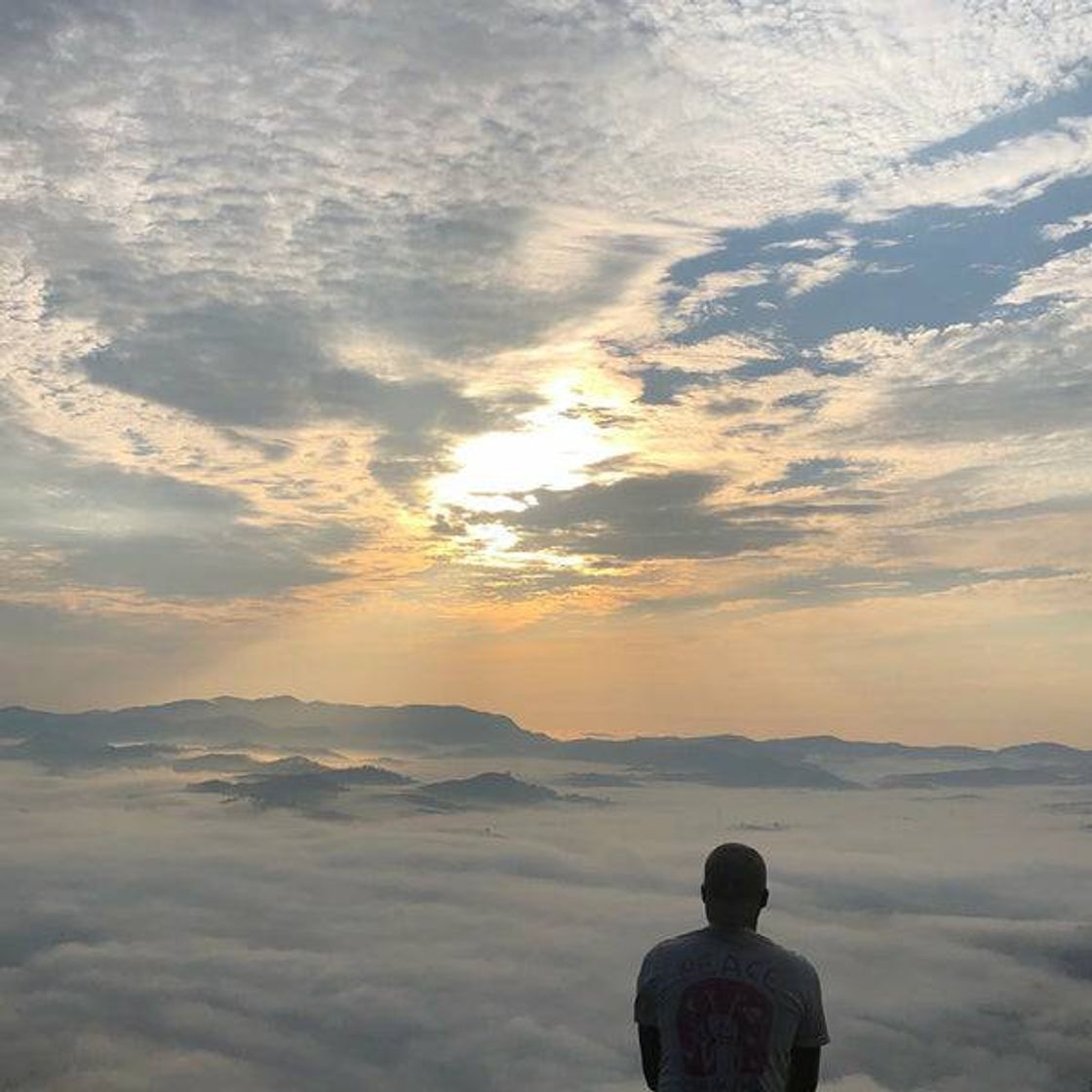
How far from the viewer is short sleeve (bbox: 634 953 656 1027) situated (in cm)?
590

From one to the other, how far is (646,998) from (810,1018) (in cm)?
94

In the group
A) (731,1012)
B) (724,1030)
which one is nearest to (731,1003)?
(731,1012)

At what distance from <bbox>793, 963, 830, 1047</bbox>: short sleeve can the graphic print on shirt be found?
8.3 inches

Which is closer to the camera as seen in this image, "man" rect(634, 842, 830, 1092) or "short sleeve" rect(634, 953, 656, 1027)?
"man" rect(634, 842, 830, 1092)

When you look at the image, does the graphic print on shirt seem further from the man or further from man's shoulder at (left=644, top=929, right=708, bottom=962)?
man's shoulder at (left=644, top=929, right=708, bottom=962)

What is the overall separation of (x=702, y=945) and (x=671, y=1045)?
591 millimetres

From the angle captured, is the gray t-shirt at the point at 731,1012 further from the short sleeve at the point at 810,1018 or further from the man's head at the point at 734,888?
the man's head at the point at 734,888

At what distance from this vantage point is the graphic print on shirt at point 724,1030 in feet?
18.7

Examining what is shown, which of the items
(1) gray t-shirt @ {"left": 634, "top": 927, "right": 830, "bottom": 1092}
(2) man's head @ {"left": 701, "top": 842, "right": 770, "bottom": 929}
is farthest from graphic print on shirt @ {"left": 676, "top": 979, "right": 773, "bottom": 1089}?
(2) man's head @ {"left": 701, "top": 842, "right": 770, "bottom": 929}

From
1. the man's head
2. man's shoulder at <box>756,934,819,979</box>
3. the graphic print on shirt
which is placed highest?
the man's head

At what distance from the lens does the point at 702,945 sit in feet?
19.4

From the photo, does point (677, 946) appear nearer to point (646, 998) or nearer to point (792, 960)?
point (646, 998)

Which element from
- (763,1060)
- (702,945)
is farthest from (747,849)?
(763,1060)

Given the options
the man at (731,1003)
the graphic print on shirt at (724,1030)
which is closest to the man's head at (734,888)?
the man at (731,1003)
